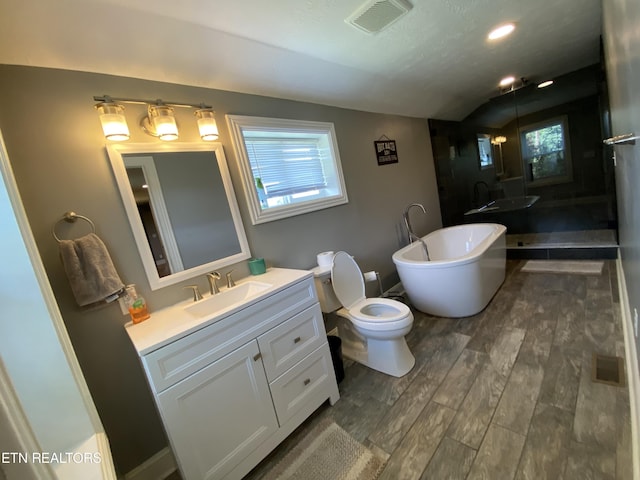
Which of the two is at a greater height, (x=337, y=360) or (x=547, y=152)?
(x=547, y=152)

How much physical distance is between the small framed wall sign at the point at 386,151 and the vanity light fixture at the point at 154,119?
190 cm

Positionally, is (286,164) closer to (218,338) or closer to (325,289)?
(325,289)

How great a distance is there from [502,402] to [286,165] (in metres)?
2.22

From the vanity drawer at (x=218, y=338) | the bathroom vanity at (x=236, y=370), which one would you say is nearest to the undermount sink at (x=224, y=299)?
the bathroom vanity at (x=236, y=370)

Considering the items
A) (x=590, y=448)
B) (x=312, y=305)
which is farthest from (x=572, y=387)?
(x=312, y=305)

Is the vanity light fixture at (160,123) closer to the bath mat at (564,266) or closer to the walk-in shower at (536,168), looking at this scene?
the walk-in shower at (536,168)

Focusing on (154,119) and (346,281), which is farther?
(346,281)

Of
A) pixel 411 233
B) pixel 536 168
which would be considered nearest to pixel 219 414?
pixel 411 233

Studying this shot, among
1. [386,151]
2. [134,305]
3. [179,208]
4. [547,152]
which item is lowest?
[134,305]

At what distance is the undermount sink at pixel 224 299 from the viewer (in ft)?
5.23

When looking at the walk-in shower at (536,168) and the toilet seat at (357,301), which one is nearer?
the toilet seat at (357,301)

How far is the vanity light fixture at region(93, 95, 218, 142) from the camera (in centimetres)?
137

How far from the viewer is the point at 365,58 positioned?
212cm

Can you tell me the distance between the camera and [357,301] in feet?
7.43
